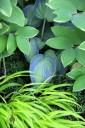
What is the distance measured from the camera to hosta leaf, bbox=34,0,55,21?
178cm

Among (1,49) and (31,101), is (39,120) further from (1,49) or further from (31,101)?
(1,49)

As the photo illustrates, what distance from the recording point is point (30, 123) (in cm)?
148

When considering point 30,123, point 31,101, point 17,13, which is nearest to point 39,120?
point 30,123

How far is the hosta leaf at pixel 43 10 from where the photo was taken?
5.85 ft

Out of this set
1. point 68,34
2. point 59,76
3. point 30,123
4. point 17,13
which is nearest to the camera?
point 30,123

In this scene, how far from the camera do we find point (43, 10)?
179 centimetres

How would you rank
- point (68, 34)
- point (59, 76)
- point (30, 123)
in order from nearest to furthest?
point (30, 123)
point (68, 34)
point (59, 76)

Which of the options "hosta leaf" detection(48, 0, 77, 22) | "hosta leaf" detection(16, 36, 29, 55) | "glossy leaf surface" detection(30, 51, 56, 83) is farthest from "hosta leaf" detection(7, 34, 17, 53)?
"hosta leaf" detection(48, 0, 77, 22)

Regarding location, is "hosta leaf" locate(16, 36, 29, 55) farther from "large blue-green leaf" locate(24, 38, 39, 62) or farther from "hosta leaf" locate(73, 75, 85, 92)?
"hosta leaf" locate(73, 75, 85, 92)

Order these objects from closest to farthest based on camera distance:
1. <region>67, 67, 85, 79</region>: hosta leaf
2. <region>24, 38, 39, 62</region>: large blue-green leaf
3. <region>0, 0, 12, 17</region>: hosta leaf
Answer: <region>0, 0, 12, 17</region>: hosta leaf
<region>67, 67, 85, 79</region>: hosta leaf
<region>24, 38, 39, 62</region>: large blue-green leaf

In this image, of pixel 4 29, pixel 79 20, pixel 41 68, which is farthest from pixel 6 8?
pixel 41 68

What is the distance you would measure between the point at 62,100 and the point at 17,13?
46 centimetres

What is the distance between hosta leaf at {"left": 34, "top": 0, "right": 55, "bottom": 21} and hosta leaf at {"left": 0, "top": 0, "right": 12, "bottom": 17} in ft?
1.07

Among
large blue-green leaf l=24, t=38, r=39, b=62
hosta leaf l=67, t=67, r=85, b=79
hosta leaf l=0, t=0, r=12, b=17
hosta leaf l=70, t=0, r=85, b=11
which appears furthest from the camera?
large blue-green leaf l=24, t=38, r=39, b=62
